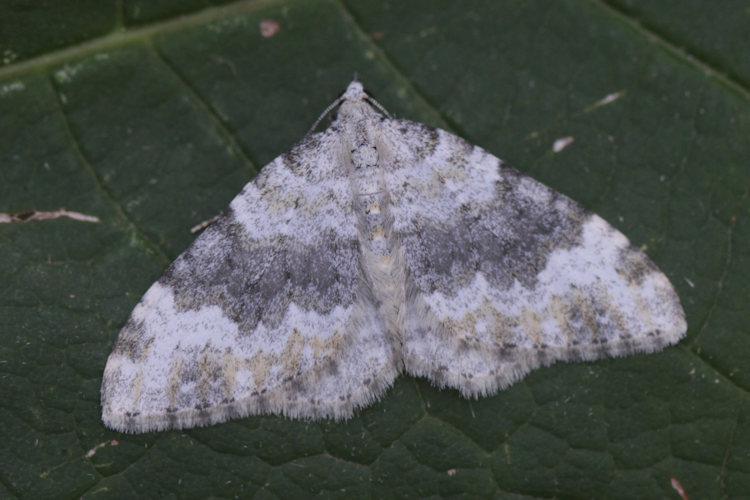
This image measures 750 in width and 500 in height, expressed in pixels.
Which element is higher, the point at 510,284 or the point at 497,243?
the point at 497,243

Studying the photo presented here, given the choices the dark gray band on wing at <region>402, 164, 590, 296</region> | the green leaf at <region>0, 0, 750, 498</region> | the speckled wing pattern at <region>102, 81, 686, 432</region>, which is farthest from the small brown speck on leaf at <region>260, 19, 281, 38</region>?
the dark gray band on wing at <region>402, 164, 590, 296</region>

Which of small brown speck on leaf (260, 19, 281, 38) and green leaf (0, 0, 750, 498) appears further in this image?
small brown speck on leaf (260, 19, 281, 38)

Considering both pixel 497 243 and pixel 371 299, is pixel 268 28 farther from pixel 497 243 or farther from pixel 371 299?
pixel 497 243

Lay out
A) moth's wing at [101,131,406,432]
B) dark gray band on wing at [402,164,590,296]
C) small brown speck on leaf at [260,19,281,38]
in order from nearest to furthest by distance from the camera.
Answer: moth's wing at [101,131,406,432], dark gray band on wing at [402,164,590,296], small brown speck on leaf at [260,19,281,38]

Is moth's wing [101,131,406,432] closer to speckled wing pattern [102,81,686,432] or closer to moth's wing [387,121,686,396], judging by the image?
speckled wing pattern [102,81,686,432]

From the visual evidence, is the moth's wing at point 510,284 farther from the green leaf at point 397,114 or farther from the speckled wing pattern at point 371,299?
the green leaf at point 397,114

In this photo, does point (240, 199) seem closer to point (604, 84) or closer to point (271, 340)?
point (271, 340)

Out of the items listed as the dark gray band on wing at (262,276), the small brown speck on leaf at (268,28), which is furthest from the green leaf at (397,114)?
the dark gray band on wing at (262,276)

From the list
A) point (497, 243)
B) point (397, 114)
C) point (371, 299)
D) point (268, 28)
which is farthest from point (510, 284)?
point (268, 28)

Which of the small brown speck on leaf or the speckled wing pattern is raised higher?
the small brown speck on leaf
